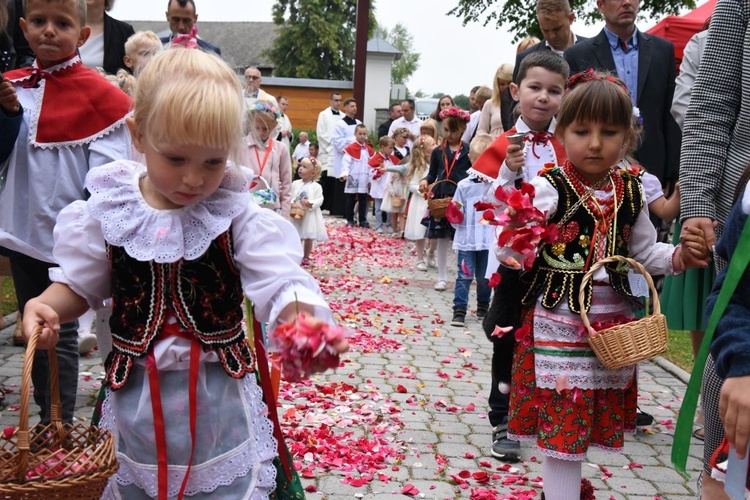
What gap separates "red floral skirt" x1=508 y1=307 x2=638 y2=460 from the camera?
349 centimetres

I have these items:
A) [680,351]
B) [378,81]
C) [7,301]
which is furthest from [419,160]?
[378,81]

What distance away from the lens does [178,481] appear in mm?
2451

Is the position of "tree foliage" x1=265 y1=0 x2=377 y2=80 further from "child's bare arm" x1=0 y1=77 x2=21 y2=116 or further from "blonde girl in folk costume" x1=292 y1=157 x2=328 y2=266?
"child's bare arm" x1=0 y1=77 x2=21 y2=116

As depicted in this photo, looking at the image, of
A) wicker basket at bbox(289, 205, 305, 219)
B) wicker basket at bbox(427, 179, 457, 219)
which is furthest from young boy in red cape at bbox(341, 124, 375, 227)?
wicker basket at bbox(427, 179, 457, 219)

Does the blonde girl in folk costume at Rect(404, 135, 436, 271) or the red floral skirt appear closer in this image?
the red floral skirt

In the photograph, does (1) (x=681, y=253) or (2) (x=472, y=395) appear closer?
(1) (x=681, y=253)

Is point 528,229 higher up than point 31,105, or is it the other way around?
point 31,105

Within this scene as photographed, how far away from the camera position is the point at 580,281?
3529mm

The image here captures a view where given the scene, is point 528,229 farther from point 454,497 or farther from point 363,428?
point 363,428

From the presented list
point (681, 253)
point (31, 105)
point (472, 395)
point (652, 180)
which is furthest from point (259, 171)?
point (681, 253)

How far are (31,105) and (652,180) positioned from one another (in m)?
2.83

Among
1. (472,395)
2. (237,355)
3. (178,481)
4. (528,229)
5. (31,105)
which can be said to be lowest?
(472,395)

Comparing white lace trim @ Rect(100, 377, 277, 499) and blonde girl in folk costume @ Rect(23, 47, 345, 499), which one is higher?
blonde girl in folk costume @ Rect(23, 47, 345, 499)

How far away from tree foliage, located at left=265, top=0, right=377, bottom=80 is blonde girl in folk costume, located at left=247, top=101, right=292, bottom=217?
56.6m
